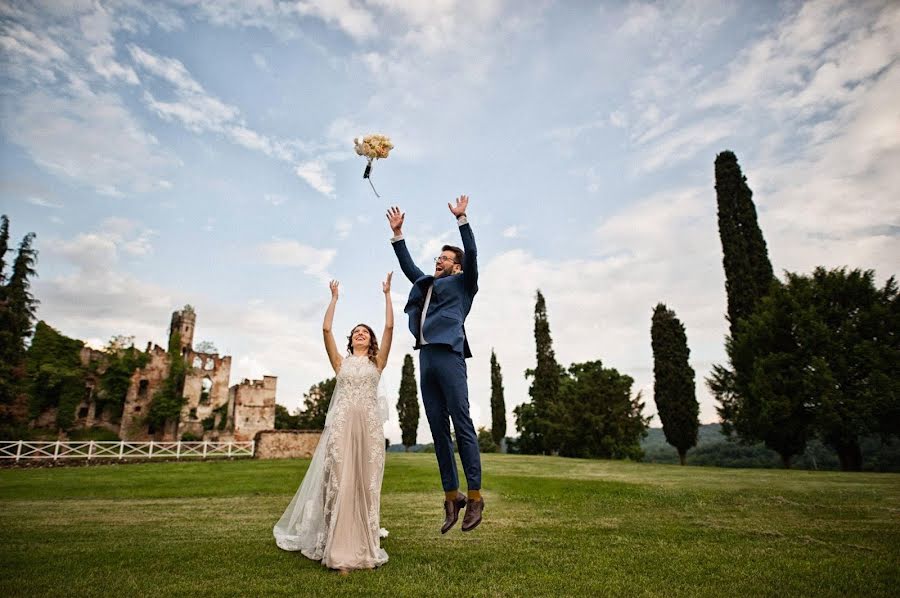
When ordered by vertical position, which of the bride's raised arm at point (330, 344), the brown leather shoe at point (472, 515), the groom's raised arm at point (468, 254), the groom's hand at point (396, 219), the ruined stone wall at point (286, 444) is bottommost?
the ruined stone wall at point (286, 444)

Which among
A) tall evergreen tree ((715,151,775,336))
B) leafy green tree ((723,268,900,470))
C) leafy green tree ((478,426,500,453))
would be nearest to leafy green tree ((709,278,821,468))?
leafy green tree ((723,268,900,470))

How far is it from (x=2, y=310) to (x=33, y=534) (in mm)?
37177

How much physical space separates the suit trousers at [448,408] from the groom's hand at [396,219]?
60.7 inches

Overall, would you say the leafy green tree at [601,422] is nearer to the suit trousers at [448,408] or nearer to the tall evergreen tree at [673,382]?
the tall evergreen tree at [673,382]

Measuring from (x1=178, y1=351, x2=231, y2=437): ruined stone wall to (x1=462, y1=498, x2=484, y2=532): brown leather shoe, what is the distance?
51.7 m

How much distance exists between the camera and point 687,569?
3730 millimetres

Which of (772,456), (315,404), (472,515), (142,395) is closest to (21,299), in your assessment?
(142,395)

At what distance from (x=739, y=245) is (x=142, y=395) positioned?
53.7 meters

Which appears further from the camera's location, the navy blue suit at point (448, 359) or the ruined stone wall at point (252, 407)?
the ruined stone wall at point (252, 407)

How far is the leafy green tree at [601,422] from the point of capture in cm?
3556

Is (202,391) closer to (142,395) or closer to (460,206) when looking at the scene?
(142,395)

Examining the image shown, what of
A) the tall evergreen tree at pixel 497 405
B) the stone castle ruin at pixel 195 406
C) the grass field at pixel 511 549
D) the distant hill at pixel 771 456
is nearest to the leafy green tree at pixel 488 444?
the tall evergreen tree at pixel 497 405

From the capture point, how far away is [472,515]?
4.26 metres

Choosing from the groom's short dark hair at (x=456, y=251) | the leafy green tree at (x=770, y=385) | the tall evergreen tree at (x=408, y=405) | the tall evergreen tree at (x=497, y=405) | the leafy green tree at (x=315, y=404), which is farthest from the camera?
the leafy green tree at (x=315, y=404)
